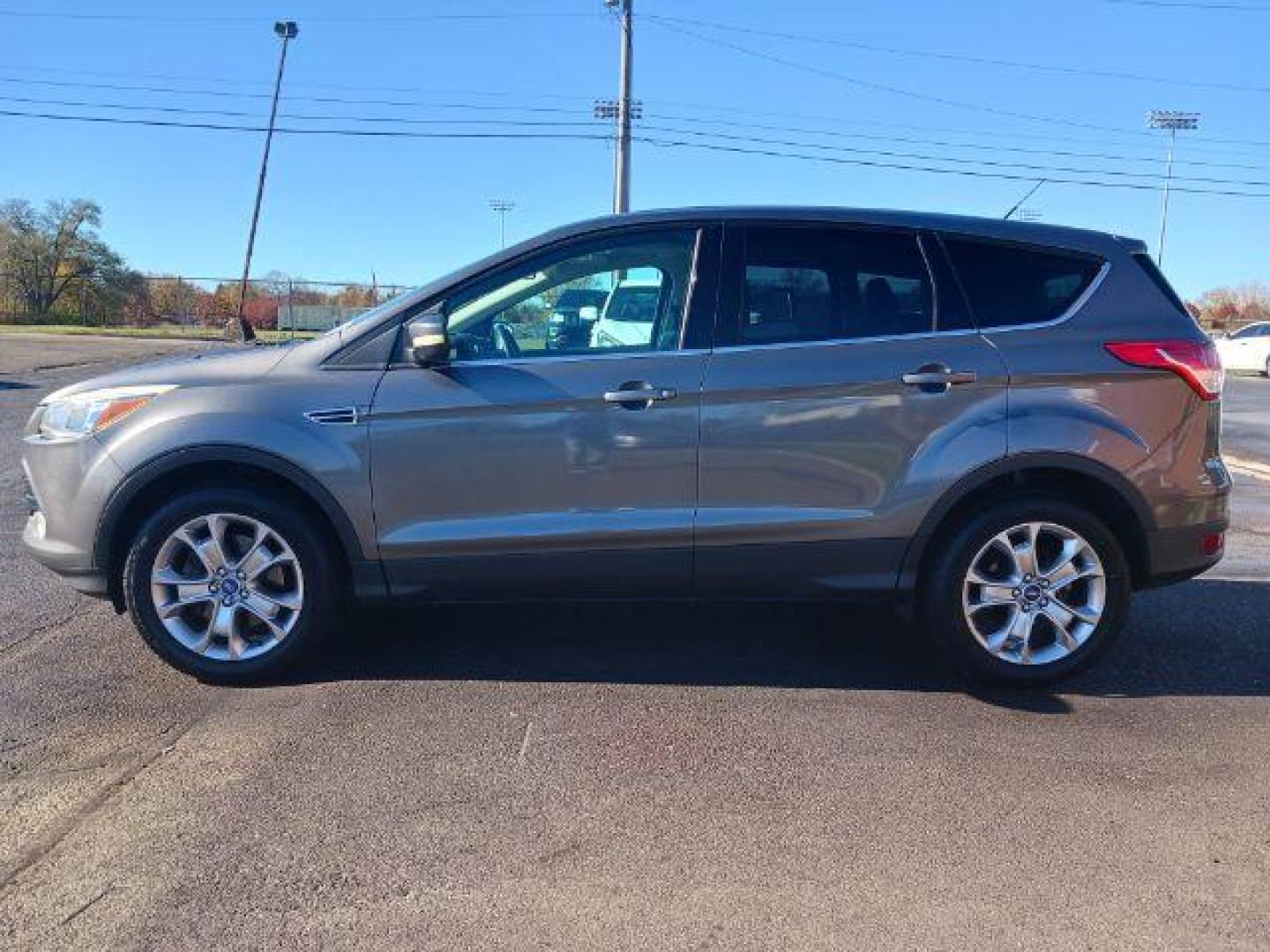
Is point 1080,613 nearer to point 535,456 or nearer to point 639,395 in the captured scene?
point 639,395

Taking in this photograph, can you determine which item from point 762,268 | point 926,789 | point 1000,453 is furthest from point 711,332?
point 926,789

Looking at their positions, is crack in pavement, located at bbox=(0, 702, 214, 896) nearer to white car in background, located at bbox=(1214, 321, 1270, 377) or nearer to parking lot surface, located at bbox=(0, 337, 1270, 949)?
parking lot surface, located at bbox=(0, 337, 1270, 949)

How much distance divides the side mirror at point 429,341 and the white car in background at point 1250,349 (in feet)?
108

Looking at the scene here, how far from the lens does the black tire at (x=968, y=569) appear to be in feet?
13.7

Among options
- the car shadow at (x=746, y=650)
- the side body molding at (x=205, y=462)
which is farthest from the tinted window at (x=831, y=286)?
the side body molding at (x=205, y=462)

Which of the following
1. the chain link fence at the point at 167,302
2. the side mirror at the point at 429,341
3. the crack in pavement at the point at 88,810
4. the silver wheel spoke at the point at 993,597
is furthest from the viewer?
the chain link fence at the point at 167,302

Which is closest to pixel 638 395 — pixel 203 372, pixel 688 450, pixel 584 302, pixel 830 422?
pixel 688 450

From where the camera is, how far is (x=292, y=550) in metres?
4.11

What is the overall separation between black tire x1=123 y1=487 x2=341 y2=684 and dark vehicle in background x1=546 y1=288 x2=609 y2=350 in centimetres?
125

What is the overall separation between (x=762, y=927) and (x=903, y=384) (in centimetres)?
223

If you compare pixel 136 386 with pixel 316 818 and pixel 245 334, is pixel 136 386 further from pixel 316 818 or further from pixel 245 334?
pixel 245 334

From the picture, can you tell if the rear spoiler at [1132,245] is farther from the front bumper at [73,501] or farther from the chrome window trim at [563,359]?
the front bumper at [73,501]

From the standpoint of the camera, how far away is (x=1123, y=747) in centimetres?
374

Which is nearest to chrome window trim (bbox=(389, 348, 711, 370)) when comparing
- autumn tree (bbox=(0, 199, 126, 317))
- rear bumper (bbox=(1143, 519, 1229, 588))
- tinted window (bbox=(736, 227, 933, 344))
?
tinted window (bbox=(736, 227, 933, 344))
